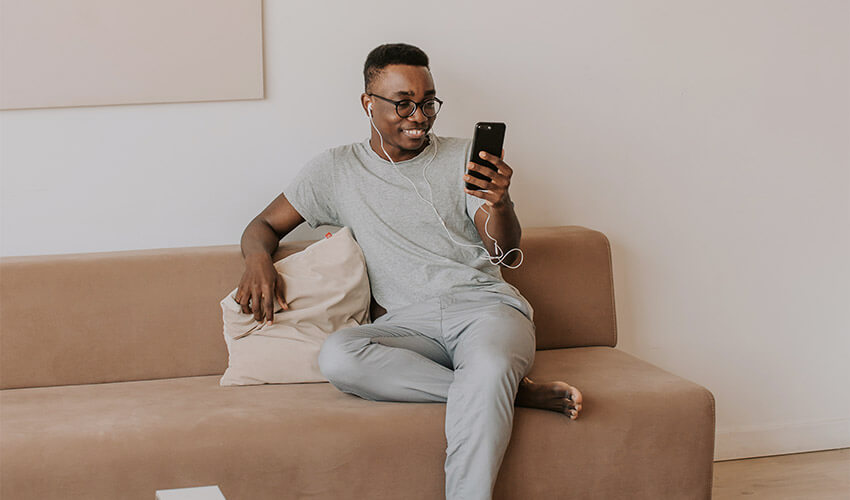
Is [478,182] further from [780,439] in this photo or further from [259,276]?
[780,439]

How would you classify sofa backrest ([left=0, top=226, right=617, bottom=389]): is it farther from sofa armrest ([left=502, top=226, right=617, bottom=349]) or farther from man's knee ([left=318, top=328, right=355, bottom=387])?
sofa armrest ([left=502, top=226, right=617, bottom=349])

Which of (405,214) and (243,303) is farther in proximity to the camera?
(405,214)

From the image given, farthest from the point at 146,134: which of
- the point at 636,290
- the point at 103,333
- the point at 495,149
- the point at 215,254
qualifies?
the point at 636,290

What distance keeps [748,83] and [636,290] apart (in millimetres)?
810

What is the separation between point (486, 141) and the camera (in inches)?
90.4

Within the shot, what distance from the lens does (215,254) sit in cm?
260

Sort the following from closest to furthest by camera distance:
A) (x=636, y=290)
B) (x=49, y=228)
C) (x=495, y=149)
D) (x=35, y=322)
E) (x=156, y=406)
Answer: (x=156, y=406), (x=495, y=149), (x=35, y=322), (x=49, y=228), (x=636, y=290)

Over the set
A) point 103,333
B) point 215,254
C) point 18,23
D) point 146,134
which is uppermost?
point 18,23

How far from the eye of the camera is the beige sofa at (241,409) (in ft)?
6.42

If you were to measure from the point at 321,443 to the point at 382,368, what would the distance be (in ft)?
0.85

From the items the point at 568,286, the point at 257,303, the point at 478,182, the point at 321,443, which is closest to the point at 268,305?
the point at 257,303

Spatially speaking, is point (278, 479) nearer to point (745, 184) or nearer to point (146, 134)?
point (146, 134)

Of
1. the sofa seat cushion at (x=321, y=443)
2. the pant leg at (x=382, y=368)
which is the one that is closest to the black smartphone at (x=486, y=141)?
the pant leg at (x=382, y=368)

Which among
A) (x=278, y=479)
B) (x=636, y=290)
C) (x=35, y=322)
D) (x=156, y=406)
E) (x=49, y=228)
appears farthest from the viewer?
(x=636, y=290)
